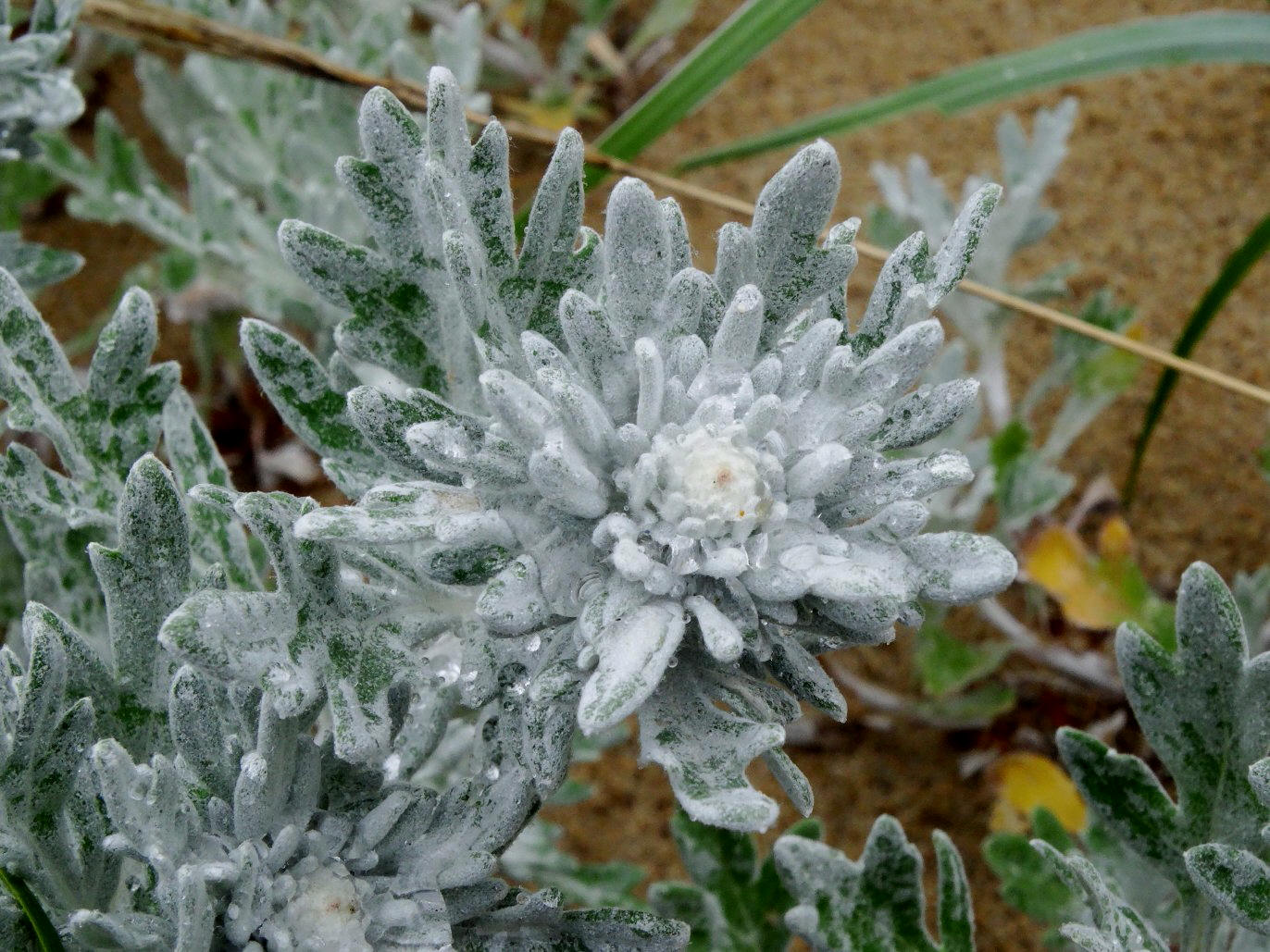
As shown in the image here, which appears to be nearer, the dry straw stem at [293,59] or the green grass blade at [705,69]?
the dry straw stem at [293,59]

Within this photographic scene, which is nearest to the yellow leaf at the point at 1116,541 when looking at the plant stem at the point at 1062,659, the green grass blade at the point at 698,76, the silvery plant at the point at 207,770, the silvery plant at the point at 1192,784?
the plant stem at the point at 1062,659

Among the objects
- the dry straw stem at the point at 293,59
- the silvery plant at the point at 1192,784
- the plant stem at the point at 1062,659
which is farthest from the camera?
the plant stem at the point at 1062,659

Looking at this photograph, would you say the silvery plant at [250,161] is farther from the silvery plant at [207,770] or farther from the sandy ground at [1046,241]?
the silvery plant at [207,770]

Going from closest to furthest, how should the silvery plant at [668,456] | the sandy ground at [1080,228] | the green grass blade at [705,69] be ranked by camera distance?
1. the silvery plant at [668,456]
2. the green grass blade at [705,69]
3. the sandy ground at [1080,228]

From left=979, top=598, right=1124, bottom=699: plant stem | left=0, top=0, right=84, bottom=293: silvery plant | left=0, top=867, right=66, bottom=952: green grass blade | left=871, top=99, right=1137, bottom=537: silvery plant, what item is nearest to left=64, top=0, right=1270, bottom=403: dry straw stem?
left=0, top=0, right=84, bottom=293: silvery plant

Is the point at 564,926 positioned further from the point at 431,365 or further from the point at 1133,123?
the point at 1133,123

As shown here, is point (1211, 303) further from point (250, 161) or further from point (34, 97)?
point (34, 97)

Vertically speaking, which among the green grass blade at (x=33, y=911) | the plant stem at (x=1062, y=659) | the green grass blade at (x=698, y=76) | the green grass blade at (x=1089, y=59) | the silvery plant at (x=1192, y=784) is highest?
the green grass blade at (x=1089, y=59)

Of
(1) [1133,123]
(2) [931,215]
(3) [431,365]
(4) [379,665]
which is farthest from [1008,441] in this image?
(4) [379,665]
